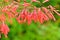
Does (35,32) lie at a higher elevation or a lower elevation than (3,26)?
lower

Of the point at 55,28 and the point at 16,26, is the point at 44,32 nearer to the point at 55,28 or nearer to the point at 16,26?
the point at 55,28

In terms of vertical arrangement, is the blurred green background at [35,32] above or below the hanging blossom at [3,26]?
below

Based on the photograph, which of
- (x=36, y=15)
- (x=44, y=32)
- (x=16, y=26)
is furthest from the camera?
(x=44, y=32)

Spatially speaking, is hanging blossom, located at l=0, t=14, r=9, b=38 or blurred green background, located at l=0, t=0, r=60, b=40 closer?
hanging blossom, located at l=0, t=14, r=9, b=38

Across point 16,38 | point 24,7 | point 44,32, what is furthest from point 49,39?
point 24,7

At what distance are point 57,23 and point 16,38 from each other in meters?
0.73

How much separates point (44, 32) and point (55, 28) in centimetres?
17

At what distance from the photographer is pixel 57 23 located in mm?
4324

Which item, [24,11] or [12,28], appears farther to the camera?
[12,28]

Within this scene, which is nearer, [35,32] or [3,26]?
[3,26]

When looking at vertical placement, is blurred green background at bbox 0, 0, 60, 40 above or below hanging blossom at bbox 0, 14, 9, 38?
below

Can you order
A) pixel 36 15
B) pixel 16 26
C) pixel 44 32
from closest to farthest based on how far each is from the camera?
pixel 36 15, pixel 16 26, pixel 44 32

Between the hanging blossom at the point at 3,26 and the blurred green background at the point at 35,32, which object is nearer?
the hanging blossom at the point at 3,26

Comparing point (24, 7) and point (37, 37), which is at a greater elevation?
point (24, 7)
